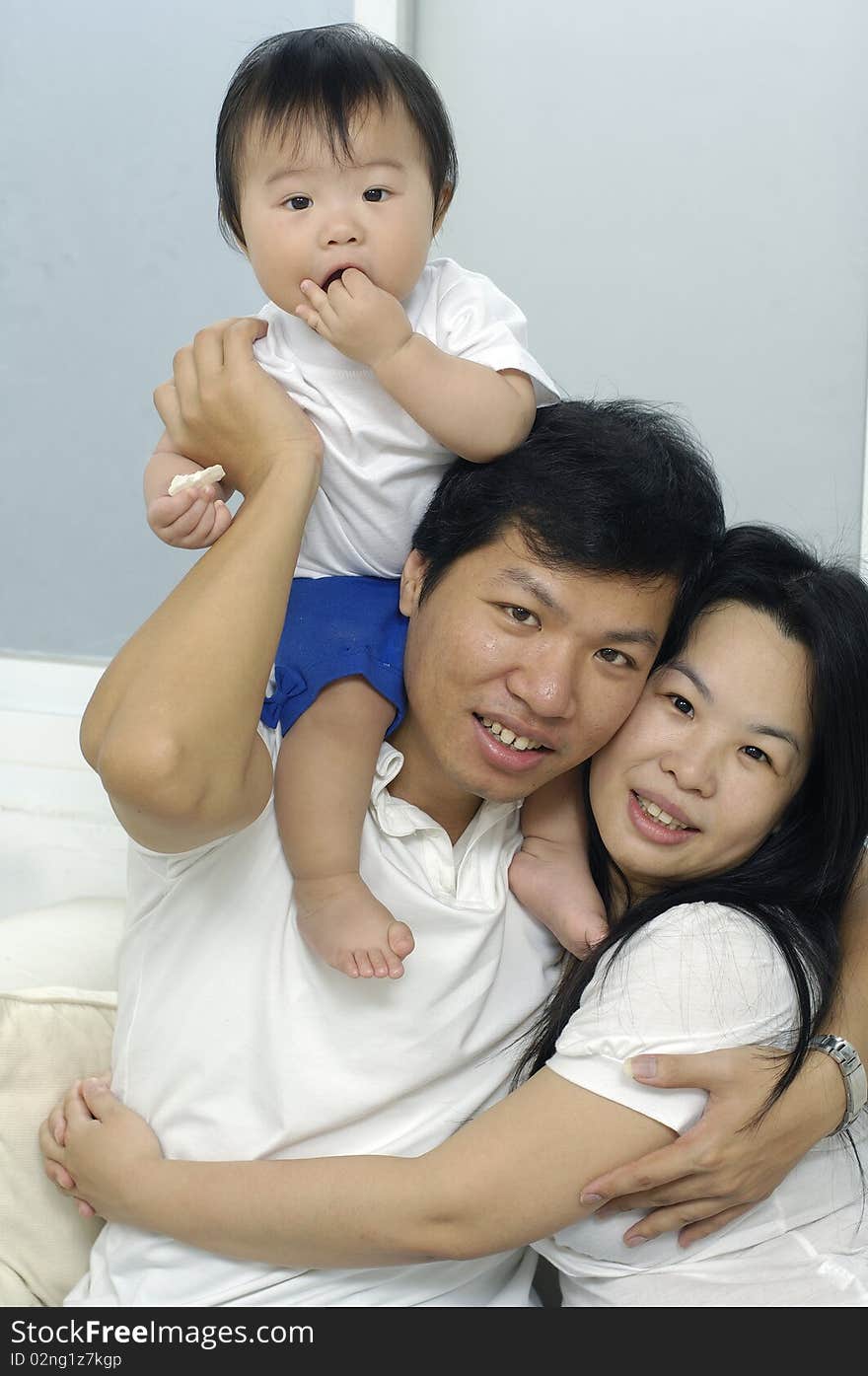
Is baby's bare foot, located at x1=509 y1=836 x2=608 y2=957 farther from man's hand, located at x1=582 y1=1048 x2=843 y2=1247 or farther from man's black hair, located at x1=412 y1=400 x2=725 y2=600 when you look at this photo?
man's black hair, located at x1=412 y1=400 x2=725 y2=600

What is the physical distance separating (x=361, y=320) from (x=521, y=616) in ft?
1.14

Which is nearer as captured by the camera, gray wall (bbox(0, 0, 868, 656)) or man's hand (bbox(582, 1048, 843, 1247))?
man's hand (bbox(582, 1048, 843, 1247))

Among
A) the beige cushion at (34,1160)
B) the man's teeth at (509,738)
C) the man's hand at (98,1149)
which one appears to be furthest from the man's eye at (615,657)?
the beige cushion at (34,1160)

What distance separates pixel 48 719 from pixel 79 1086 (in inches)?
54.4

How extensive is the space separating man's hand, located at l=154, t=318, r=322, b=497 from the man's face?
22 cm

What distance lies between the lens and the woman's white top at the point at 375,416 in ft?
4.95

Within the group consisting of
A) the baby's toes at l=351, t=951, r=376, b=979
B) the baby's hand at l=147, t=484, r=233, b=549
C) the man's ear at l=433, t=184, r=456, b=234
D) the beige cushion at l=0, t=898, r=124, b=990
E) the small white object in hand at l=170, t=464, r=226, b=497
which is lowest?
the beige cushion at l=0, t=898, r=124, b=990

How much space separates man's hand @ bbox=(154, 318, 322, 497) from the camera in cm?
143

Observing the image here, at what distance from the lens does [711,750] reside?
4.84ft

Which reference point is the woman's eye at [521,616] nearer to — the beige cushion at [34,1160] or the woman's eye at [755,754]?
the woman's eye at [755,754]

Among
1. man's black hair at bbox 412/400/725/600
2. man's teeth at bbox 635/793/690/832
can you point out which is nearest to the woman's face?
man's teeth at bbox 635/793/690/832

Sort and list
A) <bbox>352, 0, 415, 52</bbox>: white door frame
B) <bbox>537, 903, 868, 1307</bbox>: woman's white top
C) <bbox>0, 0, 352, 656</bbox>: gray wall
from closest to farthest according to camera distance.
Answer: <bbox>537, 903, 868, 1307</bbox>: woman's white top → <bbox>352, 0, 415, 52</bbox>: white door frame → <bbox>0, 0, 352, 656</bbox>: gray wall

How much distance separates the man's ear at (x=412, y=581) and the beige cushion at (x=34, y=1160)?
2.26 feet

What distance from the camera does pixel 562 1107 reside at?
132cm
